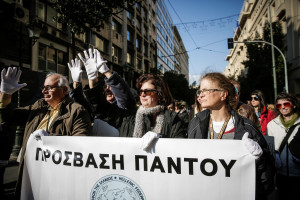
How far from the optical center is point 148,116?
211 cm

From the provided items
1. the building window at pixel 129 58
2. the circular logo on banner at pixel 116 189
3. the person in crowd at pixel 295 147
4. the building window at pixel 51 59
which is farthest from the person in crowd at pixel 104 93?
the building window at pixel 129 58

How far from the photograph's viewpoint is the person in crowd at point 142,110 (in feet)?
6.72

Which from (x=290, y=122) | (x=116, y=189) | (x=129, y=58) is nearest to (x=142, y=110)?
(x=116, y=189)

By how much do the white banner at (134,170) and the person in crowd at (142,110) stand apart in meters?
0.30

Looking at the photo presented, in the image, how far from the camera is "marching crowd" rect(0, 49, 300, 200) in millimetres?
1814

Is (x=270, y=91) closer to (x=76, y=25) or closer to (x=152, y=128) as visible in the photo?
(x=76, y=25)

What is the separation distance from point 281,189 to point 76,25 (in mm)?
7330

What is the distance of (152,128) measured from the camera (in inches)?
82.2

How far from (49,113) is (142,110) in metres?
1.04

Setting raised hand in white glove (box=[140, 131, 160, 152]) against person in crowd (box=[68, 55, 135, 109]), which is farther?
person in crowd (box=[68, 55, 135, 109])

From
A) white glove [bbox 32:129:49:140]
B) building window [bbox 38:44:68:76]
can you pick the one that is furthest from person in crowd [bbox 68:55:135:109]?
building window [bbox 38:44:68:76]

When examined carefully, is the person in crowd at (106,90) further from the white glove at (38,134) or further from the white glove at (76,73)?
the white glove at (38,134)

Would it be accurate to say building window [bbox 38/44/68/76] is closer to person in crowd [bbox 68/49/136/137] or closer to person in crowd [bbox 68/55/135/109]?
person in crowd [bbox 68/55/135/109]

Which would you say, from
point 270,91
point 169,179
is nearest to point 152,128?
point 169,179
